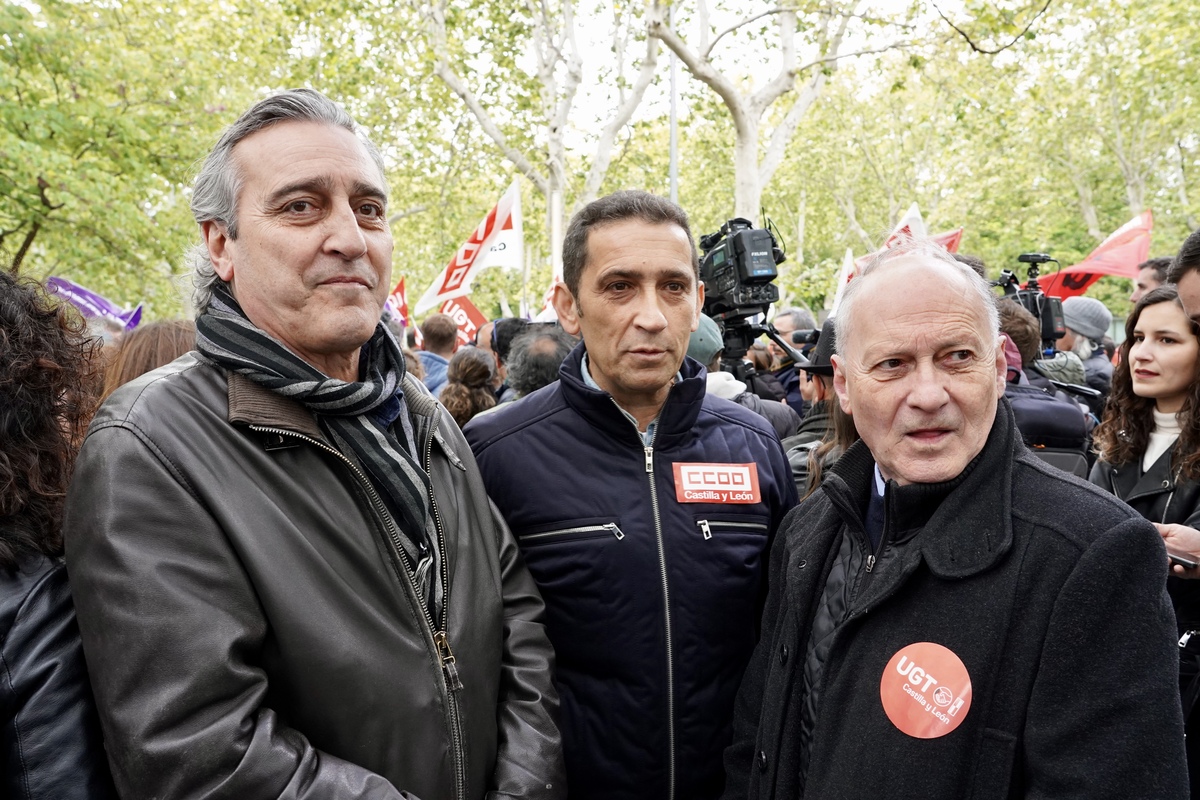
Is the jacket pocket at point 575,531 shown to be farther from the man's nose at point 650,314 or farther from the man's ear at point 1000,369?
the man's ear at point 1000,369

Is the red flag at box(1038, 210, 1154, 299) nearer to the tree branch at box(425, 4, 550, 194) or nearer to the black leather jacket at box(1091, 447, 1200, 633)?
the black leather jacket at box(1091, 447, 1200, 633)

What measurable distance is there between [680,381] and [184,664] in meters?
1.41

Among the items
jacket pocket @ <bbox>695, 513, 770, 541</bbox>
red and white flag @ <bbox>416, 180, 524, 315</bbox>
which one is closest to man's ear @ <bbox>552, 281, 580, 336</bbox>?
jacket pocket @ <bbox>695, 513, 770, 541</bbox>

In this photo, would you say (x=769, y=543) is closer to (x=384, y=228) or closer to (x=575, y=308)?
(x=575, y=308)

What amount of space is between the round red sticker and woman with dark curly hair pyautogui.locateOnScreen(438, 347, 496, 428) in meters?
4.24

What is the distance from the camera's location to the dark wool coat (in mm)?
1442

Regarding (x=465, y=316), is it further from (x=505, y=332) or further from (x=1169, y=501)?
(x=1169, y=501)

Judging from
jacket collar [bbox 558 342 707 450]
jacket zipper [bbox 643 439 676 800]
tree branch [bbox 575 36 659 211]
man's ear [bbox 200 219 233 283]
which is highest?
tree branch [bbox 575 36 659 211]

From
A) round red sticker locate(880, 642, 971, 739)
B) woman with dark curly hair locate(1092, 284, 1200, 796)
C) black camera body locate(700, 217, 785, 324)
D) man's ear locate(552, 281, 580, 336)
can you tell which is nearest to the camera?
round red sticker locate(880, 642, 971, 739)

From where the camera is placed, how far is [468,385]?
5.82 metres

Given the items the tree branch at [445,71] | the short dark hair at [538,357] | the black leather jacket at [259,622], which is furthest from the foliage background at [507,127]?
the black leather jacket at [259,622]

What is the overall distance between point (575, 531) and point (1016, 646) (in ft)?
3.50

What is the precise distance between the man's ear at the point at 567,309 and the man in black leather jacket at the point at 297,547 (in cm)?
67

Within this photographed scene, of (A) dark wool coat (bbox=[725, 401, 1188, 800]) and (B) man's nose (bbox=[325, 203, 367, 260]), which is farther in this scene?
(B) man's nose (bbox=[325, 203, 367, 260])
